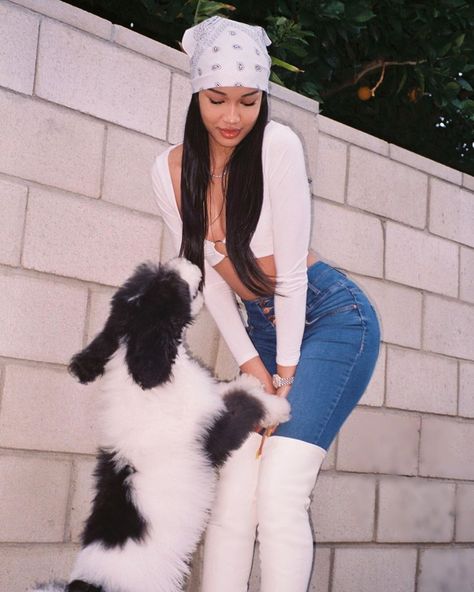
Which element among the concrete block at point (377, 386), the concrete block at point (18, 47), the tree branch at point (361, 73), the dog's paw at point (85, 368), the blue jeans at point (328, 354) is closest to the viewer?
the blue jeans at point (328, 354)

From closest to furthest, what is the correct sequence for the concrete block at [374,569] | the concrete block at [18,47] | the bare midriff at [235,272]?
the bare midriff at [235,272] → the concrete block at [18,47] → the concrete block at [374,569]

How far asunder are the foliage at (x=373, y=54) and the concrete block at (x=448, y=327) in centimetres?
139

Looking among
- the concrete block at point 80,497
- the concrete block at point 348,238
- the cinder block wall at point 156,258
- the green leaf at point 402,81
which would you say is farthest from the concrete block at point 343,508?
the green leaf at point 402,81

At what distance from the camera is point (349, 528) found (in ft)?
13.6

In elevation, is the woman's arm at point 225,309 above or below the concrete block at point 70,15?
below

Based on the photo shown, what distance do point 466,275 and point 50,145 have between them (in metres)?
2.76

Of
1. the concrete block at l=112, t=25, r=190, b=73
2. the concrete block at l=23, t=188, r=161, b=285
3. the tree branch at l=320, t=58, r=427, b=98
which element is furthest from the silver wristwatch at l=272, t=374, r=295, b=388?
the tree branch at l=320, t=58, r=427, b=98

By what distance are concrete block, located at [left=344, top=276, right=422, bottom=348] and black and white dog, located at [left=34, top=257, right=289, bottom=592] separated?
1667 mm

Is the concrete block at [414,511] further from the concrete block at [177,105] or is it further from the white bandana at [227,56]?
the white bandana at [227,56]

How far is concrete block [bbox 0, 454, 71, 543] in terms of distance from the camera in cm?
309

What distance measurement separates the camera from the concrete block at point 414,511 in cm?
432

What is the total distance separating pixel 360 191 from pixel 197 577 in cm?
218

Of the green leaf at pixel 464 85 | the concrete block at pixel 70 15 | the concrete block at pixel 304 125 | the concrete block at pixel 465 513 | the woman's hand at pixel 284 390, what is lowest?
the concrete block at pixel 465 513

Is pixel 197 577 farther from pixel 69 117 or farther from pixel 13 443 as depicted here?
pixel 69 117
